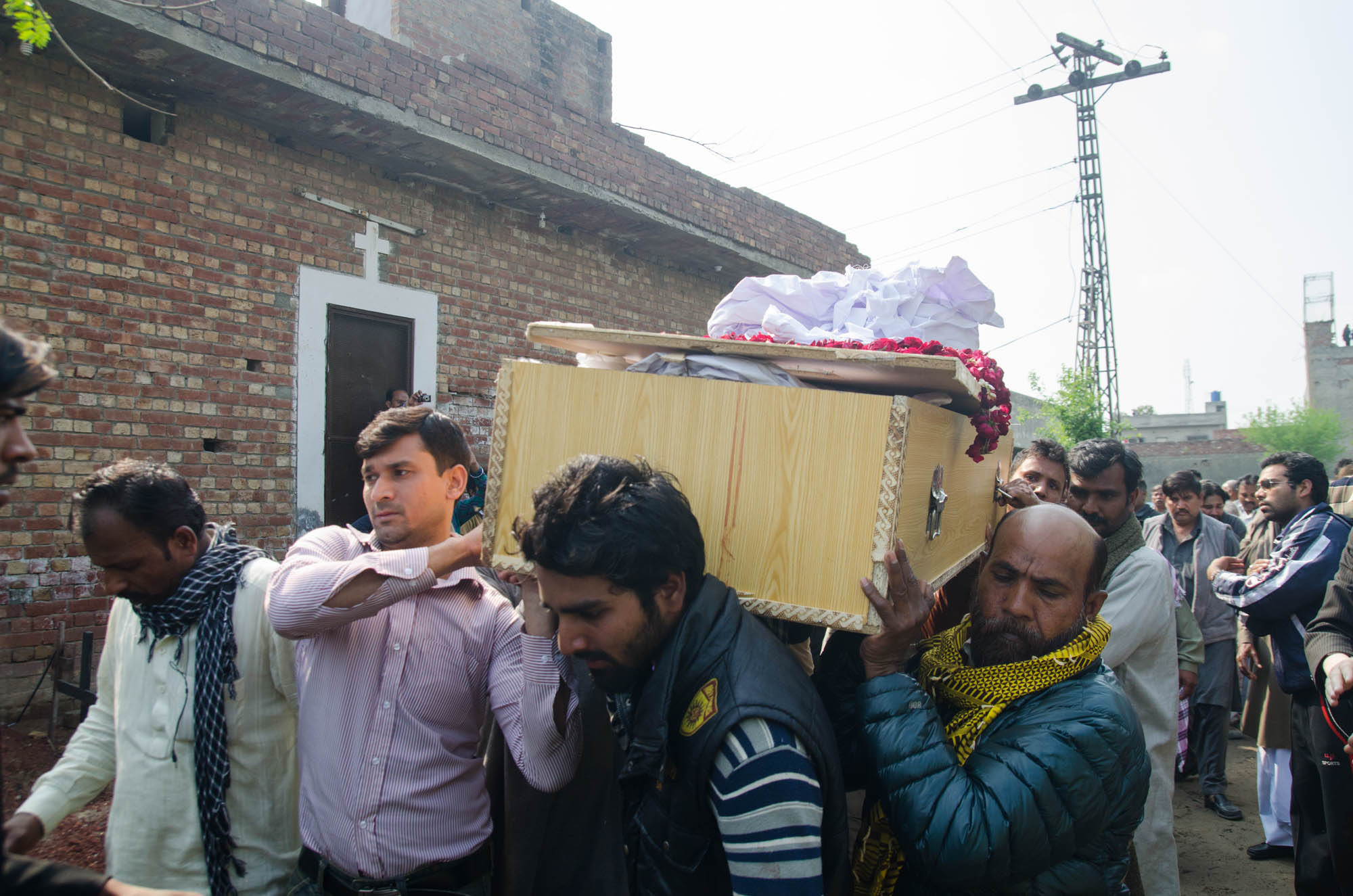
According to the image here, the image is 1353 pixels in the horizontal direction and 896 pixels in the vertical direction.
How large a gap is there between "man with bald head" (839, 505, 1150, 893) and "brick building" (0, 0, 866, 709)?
5.23 metres

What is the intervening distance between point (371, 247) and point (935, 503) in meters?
6.00

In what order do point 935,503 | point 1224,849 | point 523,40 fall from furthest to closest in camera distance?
1. point 523,40
2. point 1224,849
3. point 935,503

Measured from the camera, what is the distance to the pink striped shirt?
72.2 inches

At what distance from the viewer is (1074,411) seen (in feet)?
56.5

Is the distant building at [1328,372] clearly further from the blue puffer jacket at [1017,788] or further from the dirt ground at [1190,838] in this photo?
the blue puffer jacket at [1017,788]

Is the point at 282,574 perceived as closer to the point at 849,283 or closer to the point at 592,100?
the point at 849,283

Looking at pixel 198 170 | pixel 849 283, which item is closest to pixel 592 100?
pixel 198 170

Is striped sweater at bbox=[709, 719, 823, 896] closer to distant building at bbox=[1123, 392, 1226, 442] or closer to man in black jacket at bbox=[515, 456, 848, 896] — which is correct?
man in black jacket at bbox=[515, 456, 848, 896]

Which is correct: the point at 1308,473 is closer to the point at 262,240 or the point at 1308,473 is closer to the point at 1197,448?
the point at 262,240

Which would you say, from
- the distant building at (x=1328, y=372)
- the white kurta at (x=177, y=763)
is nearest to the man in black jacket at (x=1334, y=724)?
the white kurta at (x=177, y=763)

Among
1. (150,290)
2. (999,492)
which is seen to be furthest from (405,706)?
(150,290)

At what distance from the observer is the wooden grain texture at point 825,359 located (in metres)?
1.54

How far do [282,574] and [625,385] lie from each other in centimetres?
101

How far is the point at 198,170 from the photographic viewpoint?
5.69 m
